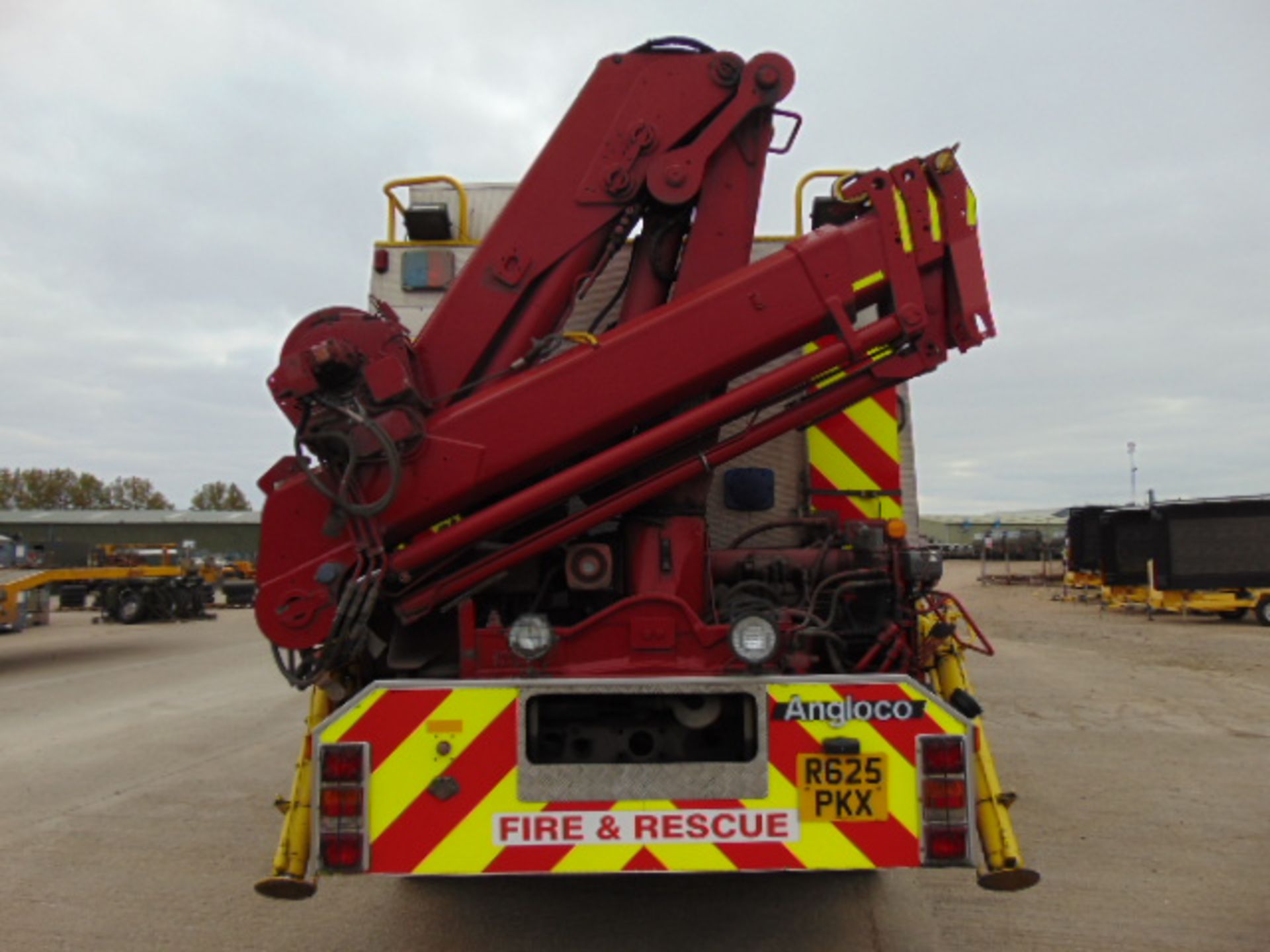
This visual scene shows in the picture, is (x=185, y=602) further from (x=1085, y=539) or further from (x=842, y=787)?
(x=842, y=787)

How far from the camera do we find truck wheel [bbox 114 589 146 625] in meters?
23.1

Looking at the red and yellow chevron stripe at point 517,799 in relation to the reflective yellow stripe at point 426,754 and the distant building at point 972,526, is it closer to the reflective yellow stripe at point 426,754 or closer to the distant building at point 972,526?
the reflective yellow stripe at point 426,754

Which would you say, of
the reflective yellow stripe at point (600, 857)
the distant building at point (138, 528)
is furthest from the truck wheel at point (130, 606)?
the distant building at point (138, 528)

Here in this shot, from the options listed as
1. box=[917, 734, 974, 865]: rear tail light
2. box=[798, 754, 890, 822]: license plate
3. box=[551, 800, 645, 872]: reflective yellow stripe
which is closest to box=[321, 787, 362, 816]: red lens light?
box=[551, 800, 645, 872]: reflective yellow stripe

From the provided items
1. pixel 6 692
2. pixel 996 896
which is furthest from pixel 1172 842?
pixel 6 692

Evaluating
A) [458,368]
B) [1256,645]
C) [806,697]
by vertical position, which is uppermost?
[458,368]

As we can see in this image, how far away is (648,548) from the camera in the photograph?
11.3 feet

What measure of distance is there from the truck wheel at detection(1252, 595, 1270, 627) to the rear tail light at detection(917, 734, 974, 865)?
1921 cm

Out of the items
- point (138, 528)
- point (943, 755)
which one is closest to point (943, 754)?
point (943, 755)

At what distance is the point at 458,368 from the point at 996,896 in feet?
11.0

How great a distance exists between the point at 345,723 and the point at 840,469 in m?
2.40

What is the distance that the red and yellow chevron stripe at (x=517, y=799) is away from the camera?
2887 millimetres

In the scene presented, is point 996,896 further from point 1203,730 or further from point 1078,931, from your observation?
point 1203,730

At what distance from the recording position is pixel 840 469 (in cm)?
429
